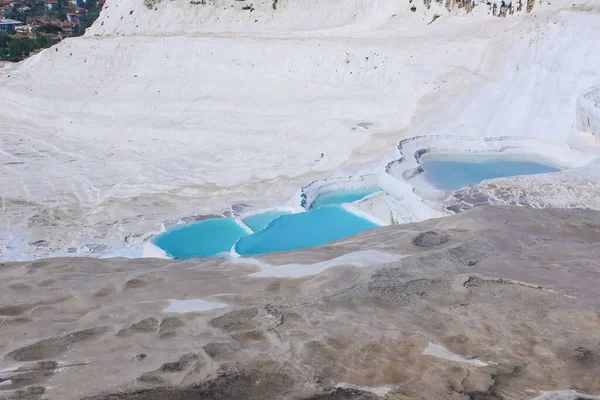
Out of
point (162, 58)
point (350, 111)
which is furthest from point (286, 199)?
point (162, 58)

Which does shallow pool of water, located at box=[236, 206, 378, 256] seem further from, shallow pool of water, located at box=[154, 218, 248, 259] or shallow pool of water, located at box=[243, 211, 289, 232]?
shallow pool of water, located at box=[154, 218, 248, 259]

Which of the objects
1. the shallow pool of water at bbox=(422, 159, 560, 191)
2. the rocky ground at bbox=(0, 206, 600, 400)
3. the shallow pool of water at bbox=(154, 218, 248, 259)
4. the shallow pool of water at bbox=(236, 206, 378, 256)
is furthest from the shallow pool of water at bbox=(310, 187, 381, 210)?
the rocky ground at bbox=(0, 206, 600, 400)

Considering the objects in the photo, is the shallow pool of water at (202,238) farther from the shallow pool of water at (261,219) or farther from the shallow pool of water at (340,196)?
A: the shallow pool of water at (340,196)

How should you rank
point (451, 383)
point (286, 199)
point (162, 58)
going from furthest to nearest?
point (162, 58)
point (286, 199)
point (451, 383)

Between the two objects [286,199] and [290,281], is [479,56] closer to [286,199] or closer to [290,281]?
[286,199]

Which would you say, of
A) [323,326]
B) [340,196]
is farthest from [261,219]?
[323,326]
